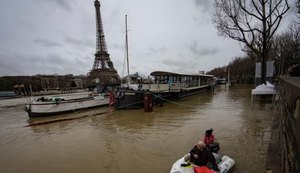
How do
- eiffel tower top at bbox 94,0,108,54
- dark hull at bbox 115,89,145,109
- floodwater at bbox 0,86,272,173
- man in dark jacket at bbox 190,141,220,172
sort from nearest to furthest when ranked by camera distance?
man in dark jacket at bbox 190,141,220,172 < floodwater at bbox 0,86,272,173 < dark hull at bbox 115,89,145,109 < eiffel tower top at bbox 94,0,108,54

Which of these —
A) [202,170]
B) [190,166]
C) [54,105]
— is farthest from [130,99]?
[202,170]

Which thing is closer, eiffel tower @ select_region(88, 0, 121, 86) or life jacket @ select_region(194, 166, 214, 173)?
life jacket @ select_region(194, 166, 214, 173)

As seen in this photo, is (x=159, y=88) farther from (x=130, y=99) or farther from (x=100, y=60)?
(x=100, y=60)

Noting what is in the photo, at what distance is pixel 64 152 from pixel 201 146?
5.54m

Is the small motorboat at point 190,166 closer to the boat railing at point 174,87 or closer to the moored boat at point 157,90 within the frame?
the moored boat at point 157,90

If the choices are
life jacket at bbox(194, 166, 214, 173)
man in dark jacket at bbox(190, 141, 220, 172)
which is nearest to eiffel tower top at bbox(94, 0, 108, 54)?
man in dark jacket at bbox(190, 141, 220, 172)

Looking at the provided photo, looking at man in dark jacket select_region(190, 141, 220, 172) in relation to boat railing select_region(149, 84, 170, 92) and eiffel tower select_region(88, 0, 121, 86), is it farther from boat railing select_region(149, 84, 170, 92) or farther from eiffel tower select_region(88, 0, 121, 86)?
eiffel tower select_region(88, 0, 121, 86)

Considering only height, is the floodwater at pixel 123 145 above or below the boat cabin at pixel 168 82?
below

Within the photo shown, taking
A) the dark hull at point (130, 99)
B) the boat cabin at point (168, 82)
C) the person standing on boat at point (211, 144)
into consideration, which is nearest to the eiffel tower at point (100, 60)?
the boat cabin at point (168, 82)

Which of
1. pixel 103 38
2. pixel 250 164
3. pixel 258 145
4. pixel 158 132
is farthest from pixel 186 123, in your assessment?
pixel 103 38

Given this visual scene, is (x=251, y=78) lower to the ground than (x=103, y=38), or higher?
lower

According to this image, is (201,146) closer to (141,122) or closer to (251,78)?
(141,122)

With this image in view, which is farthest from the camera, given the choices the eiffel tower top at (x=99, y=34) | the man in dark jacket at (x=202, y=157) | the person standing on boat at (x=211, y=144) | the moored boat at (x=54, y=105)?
the eiffel tower top at (x=99, y=34)

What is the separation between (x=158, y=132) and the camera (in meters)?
9.23
